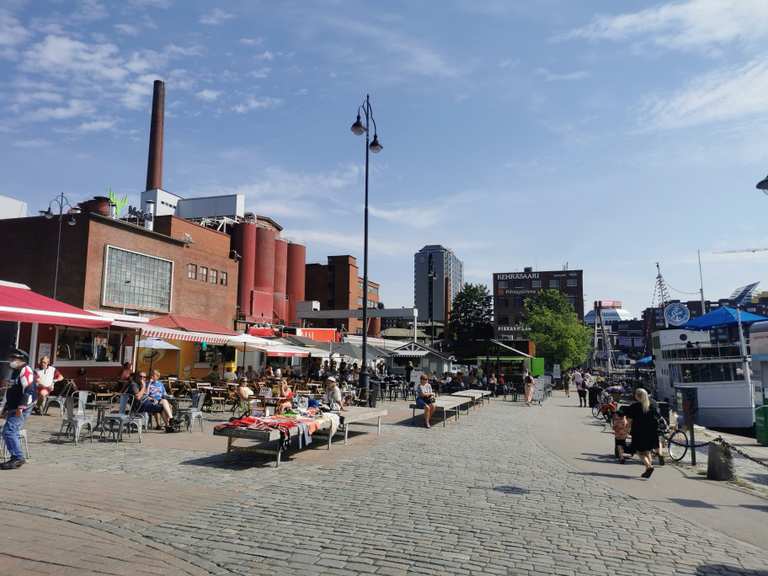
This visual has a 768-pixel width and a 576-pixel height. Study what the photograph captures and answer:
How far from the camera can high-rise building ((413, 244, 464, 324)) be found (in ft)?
273

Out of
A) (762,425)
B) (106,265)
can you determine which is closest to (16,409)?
(762,425)

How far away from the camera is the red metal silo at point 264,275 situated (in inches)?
2227

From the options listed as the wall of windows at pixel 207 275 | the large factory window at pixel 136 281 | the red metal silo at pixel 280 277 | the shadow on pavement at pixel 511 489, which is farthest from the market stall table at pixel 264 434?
the red metal silo at pixel 280 277

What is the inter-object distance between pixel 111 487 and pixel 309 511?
9.24ft

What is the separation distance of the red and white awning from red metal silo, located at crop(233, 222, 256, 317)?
38.0m

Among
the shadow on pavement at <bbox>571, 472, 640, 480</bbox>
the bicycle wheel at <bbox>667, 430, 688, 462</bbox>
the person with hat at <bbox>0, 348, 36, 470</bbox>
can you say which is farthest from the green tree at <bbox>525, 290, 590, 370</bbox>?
the person with hat at <bbox>0, 348, 36, 470</bbox>

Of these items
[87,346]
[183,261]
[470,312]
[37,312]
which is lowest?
[87,346]

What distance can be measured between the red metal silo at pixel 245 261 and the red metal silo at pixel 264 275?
2.29 feet

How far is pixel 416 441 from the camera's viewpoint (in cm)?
1297

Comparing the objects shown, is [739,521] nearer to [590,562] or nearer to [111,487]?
[590,562]

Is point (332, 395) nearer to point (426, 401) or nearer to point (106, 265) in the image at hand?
point (426, 401)

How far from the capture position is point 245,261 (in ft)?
182

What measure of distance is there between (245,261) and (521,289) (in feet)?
216

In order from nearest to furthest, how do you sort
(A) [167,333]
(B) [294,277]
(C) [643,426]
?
(C) [643,426]
(A) [167,333]
(B) [294,277]
